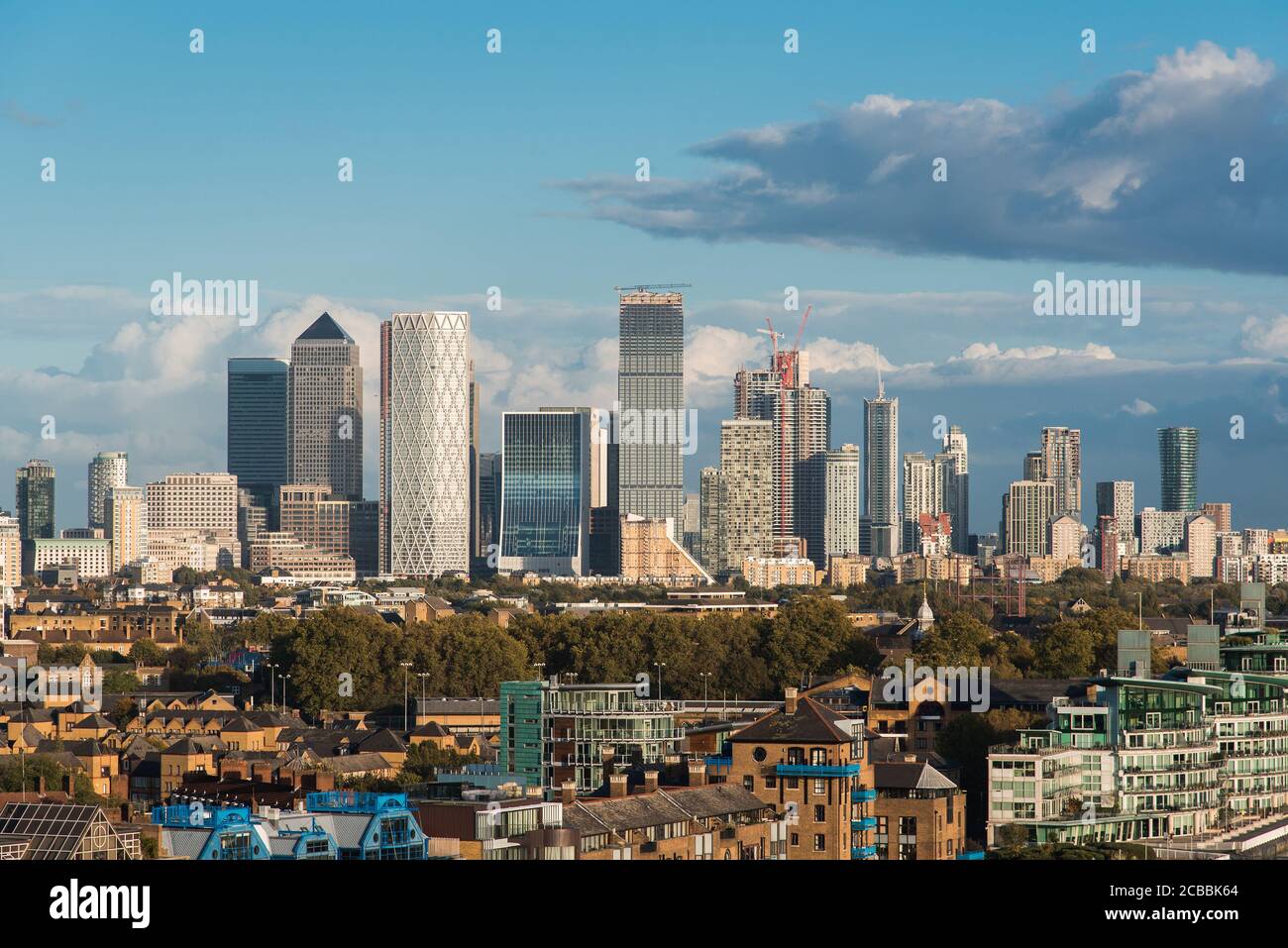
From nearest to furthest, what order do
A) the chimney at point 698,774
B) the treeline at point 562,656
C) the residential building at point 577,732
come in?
the chimney at point 698,774 → the residential building at point 577,732 → the treeline at point 562,656

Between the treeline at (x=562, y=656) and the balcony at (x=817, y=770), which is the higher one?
the balcony at (x=817, y=770)

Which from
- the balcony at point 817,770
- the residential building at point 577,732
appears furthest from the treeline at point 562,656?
the balcony at point 817,770

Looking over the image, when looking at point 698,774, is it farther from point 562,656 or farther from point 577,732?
point 562,656

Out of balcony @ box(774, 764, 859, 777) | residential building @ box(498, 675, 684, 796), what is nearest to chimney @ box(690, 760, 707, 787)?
balcony @ box(774, 764, 859, 777)

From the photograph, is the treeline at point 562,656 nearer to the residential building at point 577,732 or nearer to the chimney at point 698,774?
the residential building at point 577,732
